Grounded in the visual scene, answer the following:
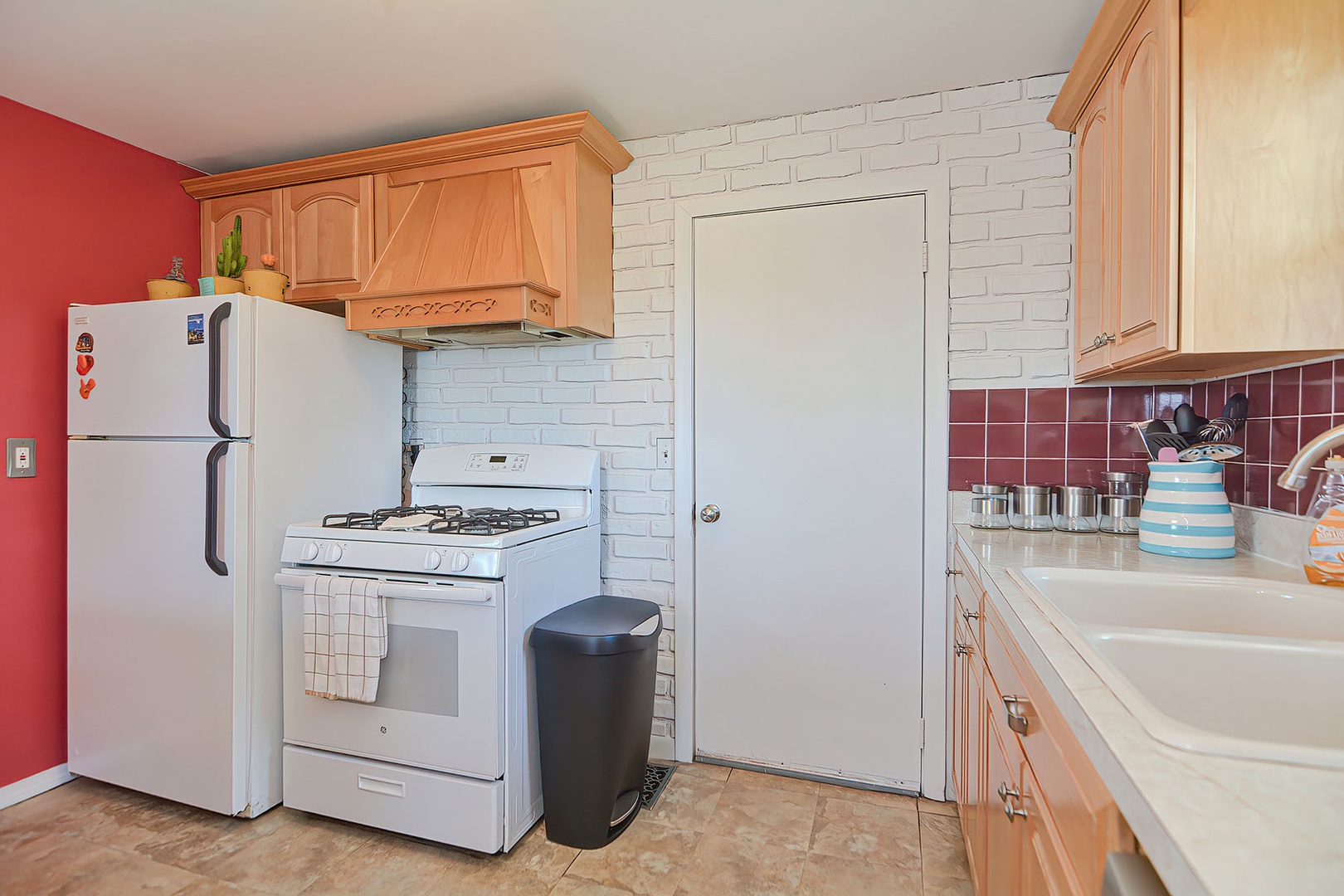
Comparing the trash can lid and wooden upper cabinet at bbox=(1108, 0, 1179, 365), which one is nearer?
wooden upper cabinet at bbox=(1108, 0, 1179, 365)

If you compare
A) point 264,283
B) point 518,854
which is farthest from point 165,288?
point 518,854

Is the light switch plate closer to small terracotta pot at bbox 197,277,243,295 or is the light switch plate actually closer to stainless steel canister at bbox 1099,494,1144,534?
small terracotta pot at bbox 197,277,243,295

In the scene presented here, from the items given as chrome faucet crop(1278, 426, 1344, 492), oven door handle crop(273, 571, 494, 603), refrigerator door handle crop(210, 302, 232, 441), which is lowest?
oven door handle crop(273, 571, 494, 603)

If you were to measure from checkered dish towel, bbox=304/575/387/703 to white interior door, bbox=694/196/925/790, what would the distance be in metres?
1.12

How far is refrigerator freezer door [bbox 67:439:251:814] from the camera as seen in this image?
2146 mm

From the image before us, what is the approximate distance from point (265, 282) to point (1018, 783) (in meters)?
2.76

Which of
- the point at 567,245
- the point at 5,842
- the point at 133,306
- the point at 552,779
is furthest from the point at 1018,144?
the point at 5,842

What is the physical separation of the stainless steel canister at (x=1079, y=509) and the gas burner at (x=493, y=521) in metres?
1.64

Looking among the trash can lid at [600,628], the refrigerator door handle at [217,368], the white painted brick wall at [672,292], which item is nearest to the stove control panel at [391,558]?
the trash can lid at [600,628]

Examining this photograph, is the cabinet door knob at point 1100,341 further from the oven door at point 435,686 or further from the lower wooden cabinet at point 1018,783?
the oven door at point 435,686

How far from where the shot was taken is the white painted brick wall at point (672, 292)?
218 centimetres

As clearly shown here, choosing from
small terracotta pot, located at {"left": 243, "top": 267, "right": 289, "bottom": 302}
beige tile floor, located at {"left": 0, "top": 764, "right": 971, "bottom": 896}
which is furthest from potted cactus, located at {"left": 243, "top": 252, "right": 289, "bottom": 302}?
beige tile floor, located at {"left": 0, "top": 764, "right": 971, "bottom": 896}

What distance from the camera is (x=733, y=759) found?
2516mm

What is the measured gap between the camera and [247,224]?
9.20 feet
